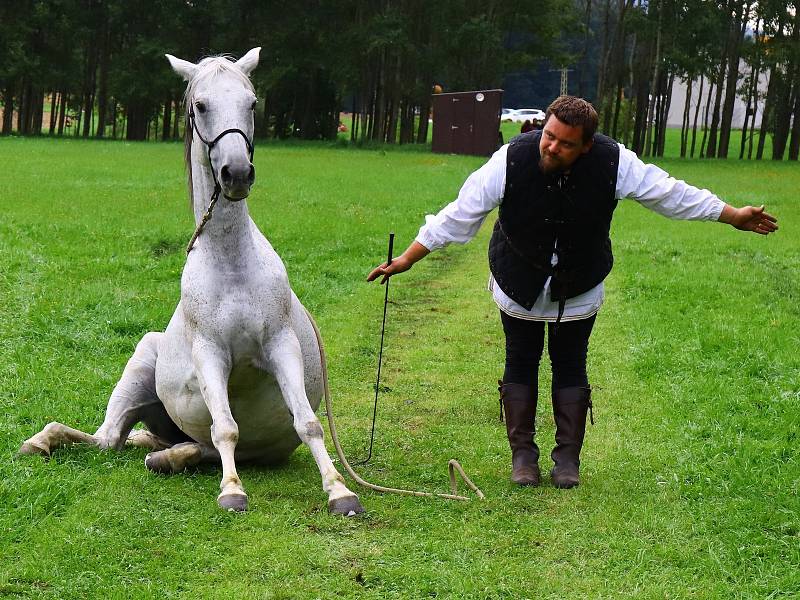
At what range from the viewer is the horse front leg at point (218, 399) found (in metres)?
5.03

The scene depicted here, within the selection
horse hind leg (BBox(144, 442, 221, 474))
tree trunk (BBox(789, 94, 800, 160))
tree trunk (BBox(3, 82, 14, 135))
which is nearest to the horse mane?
horse hind leg (BBox(144, 442, 221, 474))

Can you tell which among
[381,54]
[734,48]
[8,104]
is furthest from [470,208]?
[8,104]

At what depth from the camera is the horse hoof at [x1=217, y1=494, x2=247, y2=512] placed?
486 cm

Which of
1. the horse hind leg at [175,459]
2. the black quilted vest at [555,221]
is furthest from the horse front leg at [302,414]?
the black quilted vest at [555,221]

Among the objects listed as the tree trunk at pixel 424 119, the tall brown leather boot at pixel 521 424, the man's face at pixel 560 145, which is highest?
the tree trunk at pixel 424 119

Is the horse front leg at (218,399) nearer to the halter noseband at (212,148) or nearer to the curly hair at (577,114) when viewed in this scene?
the halter noseband at (212,148)

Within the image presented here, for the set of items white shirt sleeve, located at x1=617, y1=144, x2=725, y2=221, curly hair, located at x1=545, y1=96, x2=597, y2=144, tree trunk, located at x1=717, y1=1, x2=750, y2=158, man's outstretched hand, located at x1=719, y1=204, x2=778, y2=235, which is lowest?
man's outstretched hand, located at x1=719, y1=204, x2=778, y2=235

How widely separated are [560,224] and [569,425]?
3.75 ft

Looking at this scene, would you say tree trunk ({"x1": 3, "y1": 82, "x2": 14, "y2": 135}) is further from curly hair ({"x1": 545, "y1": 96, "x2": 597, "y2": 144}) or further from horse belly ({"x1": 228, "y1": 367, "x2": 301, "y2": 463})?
curly hair ({"x1": 545, "y1": 96, "x2": 597, "y2": 144})

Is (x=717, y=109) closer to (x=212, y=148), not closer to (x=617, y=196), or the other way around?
(x=617, y=196)

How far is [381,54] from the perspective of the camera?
2020 inches

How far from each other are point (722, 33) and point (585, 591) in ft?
155

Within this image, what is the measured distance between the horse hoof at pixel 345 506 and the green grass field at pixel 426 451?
0.17ft

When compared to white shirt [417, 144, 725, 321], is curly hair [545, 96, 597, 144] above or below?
above
